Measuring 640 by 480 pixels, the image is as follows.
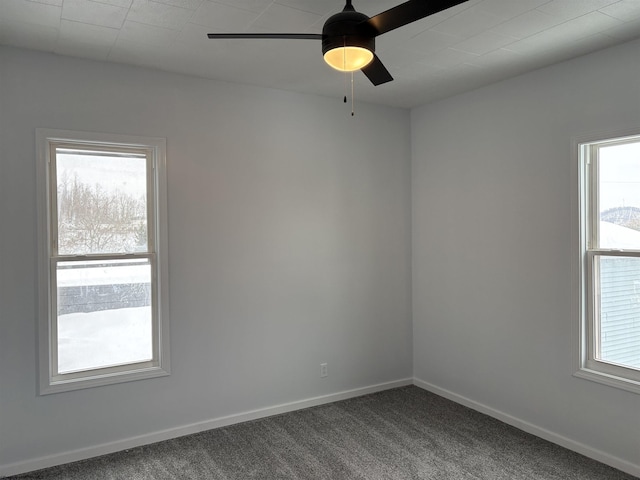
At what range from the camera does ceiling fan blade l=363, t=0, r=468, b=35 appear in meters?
1.64

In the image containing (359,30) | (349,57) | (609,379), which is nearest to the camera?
(359,30)

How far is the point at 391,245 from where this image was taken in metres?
4.49

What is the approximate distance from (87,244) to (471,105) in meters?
3.21

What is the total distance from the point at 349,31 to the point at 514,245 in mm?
2401

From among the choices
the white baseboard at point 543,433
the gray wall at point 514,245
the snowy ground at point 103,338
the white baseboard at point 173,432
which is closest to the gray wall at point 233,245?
the white baseboard at point 173,432

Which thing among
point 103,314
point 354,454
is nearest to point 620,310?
point 354,454

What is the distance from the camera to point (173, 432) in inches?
135

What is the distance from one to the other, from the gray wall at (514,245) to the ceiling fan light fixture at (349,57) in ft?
6.35

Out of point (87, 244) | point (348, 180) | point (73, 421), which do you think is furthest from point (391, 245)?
point (73, 421)

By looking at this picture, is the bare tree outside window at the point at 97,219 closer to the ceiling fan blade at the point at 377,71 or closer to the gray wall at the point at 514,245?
the ceiling fan blade at the point at 377,71

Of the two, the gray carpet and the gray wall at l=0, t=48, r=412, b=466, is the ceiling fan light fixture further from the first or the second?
the gray carpet

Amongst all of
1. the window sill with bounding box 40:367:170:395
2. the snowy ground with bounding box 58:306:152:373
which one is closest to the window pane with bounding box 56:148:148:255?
the snowy ground with bounding box 58:306:152:373

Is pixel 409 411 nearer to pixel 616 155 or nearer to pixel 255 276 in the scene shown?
pixel 255 276

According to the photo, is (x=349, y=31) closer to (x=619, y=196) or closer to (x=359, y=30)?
(x=359, y=30)
